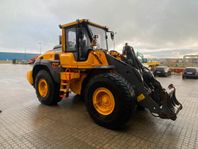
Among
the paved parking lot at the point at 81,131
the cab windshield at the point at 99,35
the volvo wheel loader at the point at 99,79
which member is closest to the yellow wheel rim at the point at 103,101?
the volvo wheel loader at the point at 99,79

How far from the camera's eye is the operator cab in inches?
174

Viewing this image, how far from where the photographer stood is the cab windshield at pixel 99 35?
15.1ft

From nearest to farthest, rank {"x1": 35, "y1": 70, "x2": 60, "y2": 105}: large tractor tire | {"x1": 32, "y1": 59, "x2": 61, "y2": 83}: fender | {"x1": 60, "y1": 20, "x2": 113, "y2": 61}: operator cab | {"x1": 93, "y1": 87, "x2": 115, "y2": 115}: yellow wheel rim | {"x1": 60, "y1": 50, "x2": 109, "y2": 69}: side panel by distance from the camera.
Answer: {"x1": 93, "y1": 87, "x2": 115, "y2": 115}: yellow wheel rim, {"x1": 60, "y1": 50, "x2": 109, "y2": 69}: side panel, {"x1": 60, "y1": 20, "x2": 113, "y2": 61}: operator cab, {"x1": 32, "y1": 59, "x2": 61, "y2": 83}: fender, {"x1": 35, "y1": 70, "x2": 60, "y2": 105}: large tractor tire

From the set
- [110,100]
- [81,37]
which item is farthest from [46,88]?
[110,100]

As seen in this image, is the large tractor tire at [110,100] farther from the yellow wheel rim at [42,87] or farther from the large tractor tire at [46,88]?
the yellow wheel rim at [42,87]

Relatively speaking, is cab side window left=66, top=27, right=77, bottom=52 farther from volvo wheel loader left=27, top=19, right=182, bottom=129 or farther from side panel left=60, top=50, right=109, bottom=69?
side panel left=60, top=50, right=109, bottom=69

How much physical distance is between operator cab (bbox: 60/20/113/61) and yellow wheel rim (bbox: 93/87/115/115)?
1150 mm

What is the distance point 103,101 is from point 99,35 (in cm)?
218

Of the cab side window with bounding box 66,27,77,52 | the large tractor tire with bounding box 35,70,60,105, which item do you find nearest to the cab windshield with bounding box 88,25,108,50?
the cab side window with bounding box 66,27,77,52

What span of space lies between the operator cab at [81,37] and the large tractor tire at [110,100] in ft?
3.54

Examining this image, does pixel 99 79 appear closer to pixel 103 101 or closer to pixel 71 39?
pixel 103 101

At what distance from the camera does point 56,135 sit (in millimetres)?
3287

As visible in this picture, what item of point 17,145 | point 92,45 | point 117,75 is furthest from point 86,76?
point 17,145

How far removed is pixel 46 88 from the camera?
538 centimetres
